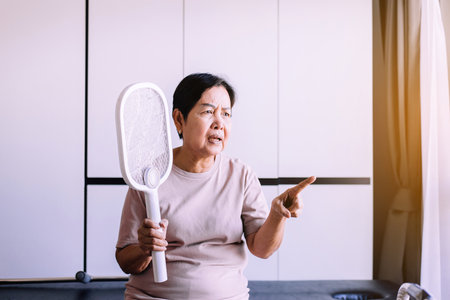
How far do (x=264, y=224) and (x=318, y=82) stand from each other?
64.4 inches

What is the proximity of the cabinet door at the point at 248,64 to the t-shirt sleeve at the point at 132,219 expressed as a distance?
1428 millimetres

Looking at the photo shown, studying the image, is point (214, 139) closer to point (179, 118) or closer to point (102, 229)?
point (179, 118)

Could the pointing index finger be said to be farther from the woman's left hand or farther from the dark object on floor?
the dark object on floor

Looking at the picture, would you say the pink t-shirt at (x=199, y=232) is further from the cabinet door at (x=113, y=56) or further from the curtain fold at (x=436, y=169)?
the cabinet door at (x=113, y=56)

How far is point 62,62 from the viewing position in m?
2.52

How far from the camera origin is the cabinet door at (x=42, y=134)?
2502mm

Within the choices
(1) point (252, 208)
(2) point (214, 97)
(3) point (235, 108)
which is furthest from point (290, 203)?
(3) point (235, 108)

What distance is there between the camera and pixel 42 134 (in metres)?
2.51

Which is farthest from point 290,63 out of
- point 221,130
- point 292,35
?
point 221,130

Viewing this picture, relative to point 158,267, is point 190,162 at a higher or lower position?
higher

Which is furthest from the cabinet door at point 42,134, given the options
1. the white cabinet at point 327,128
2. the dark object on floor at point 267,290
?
the white cabinet at point 327,128

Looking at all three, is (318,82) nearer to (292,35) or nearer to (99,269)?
(292,35)

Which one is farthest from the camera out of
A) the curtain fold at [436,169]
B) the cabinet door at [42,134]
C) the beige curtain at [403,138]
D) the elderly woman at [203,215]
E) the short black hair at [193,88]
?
the cabinet door at [42,134]

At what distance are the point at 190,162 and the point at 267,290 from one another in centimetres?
106
